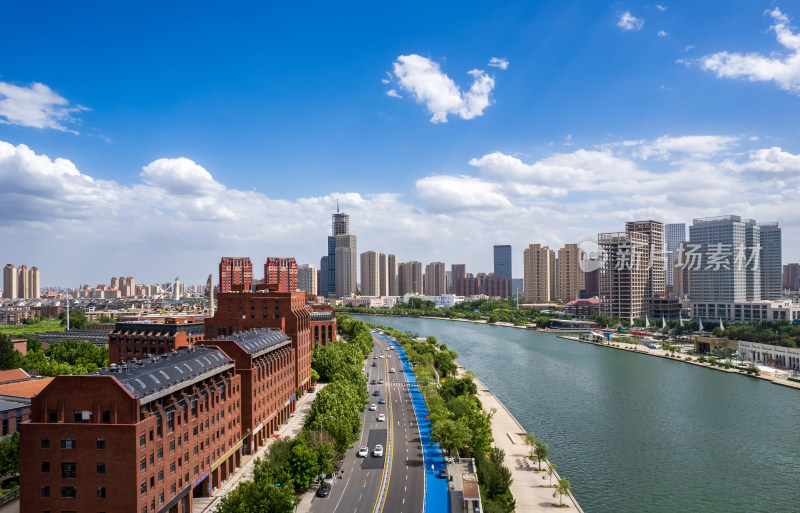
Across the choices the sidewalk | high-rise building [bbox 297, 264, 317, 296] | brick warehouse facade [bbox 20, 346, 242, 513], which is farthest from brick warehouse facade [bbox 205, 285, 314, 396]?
high-rise building [bbox 297, 264, 317, 296]

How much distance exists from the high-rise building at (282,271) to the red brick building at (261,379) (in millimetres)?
63253

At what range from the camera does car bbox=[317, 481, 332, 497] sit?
2359 centimetres

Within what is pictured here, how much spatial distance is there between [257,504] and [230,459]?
778cm

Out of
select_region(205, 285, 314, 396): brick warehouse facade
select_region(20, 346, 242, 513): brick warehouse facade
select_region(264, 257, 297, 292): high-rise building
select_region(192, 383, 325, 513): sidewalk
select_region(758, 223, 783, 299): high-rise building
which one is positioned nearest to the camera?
select_region(20, 346, 242, 513): brick warehouse facade

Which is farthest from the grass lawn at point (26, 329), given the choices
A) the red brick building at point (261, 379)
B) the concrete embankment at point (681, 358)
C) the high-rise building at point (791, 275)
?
the high-rise building at point (791, 275)

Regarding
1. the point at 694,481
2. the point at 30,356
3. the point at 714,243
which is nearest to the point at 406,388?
the point at 694,481

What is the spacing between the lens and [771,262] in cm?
10881

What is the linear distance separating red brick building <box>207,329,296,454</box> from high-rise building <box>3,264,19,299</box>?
185 meters

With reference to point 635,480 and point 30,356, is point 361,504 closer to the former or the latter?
point 635,480

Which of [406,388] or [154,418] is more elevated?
[154,418]

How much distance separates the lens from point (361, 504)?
74.2ft

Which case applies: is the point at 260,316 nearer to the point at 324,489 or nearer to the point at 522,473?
the point at 324,489

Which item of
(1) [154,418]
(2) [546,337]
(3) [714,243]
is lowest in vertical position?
(2) [546,337]

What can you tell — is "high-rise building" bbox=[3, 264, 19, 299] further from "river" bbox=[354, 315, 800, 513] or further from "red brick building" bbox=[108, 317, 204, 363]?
"river" bbox=[354, 315, 800, 513]
